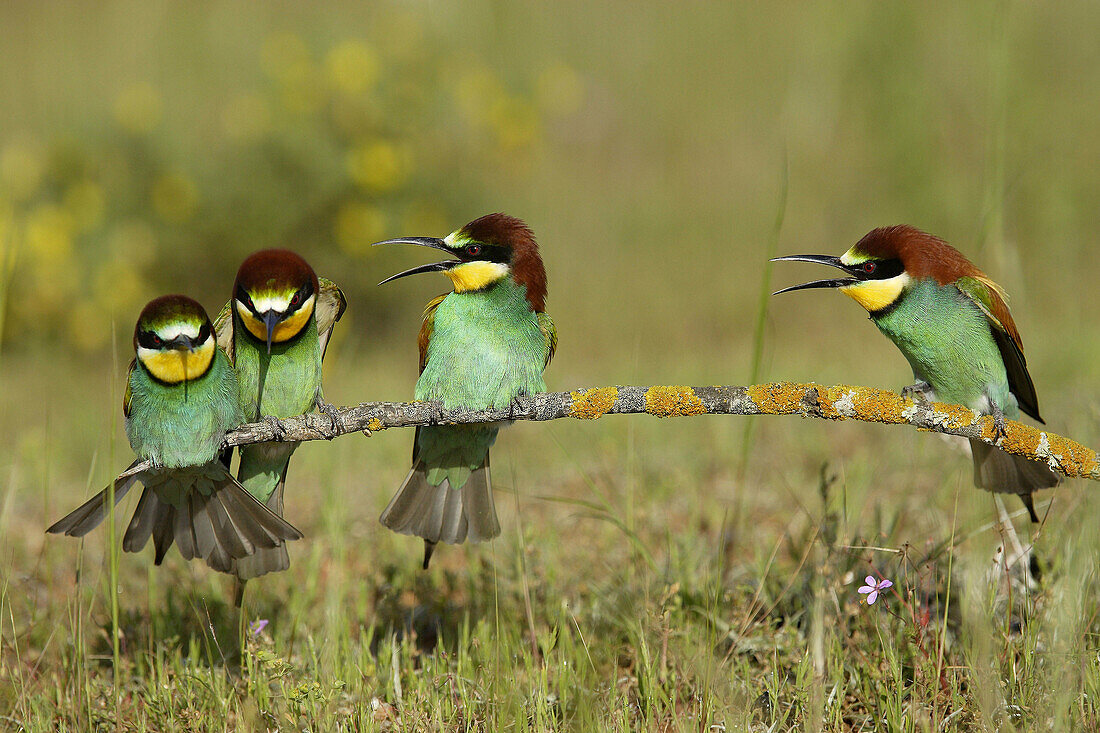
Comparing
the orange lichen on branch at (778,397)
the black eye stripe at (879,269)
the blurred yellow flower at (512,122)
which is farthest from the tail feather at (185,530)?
the blurred yellow flower at (512,122)

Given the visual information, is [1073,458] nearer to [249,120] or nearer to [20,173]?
[249,120]

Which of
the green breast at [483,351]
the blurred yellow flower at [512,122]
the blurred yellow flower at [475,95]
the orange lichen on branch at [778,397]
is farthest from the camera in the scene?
the blurred yellow flower at [512,122]

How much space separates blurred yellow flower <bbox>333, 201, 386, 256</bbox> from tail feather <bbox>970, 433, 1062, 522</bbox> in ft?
16.1

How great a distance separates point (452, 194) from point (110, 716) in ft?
17.1

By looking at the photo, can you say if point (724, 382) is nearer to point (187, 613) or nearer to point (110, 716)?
point (187, 613)

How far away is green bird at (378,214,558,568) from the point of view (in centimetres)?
220

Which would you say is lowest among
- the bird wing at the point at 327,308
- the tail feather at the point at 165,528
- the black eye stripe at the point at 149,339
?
the tail feather at the point at 165,528

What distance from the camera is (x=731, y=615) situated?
2.38 m

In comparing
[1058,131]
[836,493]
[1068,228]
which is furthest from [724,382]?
[1058,131]

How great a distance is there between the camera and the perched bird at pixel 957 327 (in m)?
1.91

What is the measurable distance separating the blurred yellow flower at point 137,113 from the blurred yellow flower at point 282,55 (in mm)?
823

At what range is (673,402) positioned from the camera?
66.1 inches

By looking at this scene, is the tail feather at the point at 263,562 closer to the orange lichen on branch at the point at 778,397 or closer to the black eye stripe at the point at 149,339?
the black eye stripe at the point at 149,339

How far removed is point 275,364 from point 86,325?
5164mm
